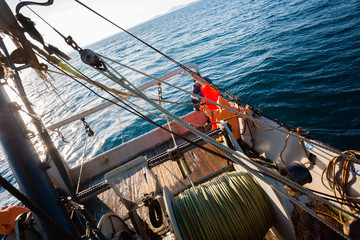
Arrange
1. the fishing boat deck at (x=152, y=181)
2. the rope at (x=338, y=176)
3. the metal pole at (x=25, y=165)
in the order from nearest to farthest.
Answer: the metal pole at (x=25, y=165)
the rope at (x=338, y=176)
the fishing boat deck at (x=152, y=181)

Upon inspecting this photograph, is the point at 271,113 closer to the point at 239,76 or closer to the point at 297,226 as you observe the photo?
the point at 239,76

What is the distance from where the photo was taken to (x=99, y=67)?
245cm

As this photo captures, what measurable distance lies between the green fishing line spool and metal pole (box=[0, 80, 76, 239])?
1701 mm

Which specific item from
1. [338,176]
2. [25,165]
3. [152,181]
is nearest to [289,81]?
[338,176]

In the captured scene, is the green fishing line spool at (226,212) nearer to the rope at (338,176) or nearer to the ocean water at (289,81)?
the rope at (338,176)

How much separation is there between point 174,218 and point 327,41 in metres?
16.0

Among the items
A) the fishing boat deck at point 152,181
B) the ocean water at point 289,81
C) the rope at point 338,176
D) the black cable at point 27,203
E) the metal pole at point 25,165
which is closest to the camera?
the black cable at point 27,203

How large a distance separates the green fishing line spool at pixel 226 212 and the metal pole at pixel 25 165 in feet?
5.58

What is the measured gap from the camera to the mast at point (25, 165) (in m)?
1.93

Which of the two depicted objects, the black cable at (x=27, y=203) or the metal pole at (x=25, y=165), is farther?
the metal pole at (x=25, y=165)

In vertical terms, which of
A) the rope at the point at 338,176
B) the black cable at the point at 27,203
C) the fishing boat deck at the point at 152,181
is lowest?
the fishing boat deck at the point at 152,181

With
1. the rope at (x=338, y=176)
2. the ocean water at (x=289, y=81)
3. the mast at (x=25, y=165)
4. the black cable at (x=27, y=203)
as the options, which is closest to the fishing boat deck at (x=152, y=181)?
the ocean water at (x=289, y=81)

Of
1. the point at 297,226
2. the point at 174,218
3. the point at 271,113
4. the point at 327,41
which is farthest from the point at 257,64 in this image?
the point at 174,218

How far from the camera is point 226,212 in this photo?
2.78 meters
